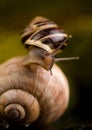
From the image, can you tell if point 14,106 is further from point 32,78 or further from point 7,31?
point 7,31

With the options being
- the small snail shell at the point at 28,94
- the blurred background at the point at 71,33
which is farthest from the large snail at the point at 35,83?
the blurred background at the point at 71,33

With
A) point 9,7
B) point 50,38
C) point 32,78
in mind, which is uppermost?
point 9,7

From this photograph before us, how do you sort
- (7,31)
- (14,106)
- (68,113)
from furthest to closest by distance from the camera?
1. (7,31)
2. (68,113)
3. (14,106)

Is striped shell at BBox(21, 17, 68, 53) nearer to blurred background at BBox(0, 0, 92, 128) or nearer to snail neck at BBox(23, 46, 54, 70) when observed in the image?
snail neck at BBox(23, 46, 54, 70)

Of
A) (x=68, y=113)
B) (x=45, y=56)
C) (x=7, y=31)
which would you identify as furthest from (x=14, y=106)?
(x=7, y=31)

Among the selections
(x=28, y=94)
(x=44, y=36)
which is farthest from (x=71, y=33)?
(x=28, y=94)

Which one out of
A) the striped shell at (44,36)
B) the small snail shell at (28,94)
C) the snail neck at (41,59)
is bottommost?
the small snail shell at (28,94)

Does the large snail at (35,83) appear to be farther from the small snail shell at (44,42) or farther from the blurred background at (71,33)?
the blurred background at (71,33)
